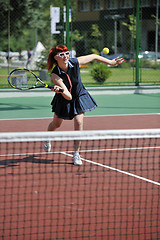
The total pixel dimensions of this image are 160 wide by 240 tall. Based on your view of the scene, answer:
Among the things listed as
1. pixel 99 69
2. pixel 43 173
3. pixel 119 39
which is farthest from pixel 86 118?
pixel 119 39

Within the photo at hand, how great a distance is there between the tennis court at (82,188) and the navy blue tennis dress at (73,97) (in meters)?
0.71

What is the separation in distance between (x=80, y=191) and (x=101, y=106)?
7542mm

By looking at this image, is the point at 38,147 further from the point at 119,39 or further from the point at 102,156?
the point at 119,39

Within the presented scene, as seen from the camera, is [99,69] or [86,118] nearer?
[86,118]

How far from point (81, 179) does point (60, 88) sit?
1.15 metres

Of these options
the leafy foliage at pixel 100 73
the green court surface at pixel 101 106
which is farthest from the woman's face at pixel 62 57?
the leafy foliage at pixel 100 73

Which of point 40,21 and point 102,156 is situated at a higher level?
point 40,21

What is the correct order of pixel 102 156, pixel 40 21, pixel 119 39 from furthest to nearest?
pixel 119 39 → pixel 40 21 → pixel 102 156

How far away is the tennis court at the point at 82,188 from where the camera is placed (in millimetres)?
4086

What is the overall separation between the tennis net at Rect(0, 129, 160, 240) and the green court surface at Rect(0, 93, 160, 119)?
4106 mm

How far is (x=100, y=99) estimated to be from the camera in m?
14.1

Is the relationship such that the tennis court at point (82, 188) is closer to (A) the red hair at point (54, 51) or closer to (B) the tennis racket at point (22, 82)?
(B) the tennis racket at point (22, 82)

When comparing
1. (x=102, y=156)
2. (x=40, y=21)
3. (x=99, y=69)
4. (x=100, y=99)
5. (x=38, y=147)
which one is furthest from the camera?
(x=40, y=21)

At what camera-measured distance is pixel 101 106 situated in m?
12.5
